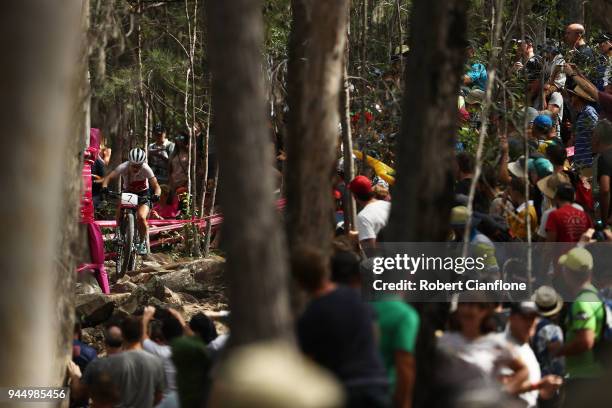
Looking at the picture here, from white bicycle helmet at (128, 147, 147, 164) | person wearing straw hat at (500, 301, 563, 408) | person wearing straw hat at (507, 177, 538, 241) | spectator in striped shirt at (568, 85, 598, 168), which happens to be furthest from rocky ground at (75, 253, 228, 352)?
person wearing straw hat at (500, 301, 563, 408)

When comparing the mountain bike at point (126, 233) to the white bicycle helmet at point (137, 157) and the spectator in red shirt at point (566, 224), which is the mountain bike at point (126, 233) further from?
the spectator in red shirt at point (566, 224)

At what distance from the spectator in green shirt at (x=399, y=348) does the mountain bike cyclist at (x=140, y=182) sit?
11.8 m

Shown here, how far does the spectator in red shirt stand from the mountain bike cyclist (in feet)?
28.3

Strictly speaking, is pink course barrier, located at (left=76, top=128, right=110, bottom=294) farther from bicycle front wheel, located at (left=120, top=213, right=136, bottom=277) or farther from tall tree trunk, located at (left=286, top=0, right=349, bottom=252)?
tall tree trunk, located at (left=286, top=0, right=349, bottom=252)

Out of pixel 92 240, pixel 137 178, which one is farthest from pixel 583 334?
pixel 137 178

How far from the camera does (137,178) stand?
20938mm

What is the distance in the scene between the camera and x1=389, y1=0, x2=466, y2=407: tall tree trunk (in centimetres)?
1049

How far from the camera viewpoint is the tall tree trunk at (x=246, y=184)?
762cm

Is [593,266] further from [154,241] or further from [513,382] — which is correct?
[154,241]

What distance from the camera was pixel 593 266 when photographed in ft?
39.3

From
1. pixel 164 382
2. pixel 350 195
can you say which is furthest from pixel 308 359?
pixel 350 195

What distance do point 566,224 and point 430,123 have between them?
3.26m

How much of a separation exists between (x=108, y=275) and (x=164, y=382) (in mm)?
9171

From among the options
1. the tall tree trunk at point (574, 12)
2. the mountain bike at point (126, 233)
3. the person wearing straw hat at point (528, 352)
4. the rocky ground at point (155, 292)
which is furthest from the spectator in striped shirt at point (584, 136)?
the tall tree trunk at point (574, 12)
